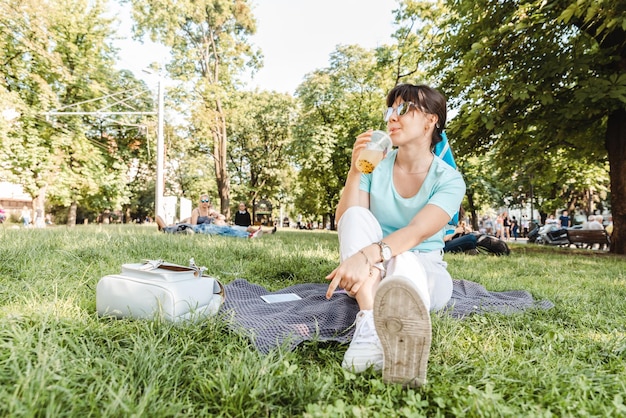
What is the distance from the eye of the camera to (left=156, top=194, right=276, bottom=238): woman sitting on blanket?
930cm

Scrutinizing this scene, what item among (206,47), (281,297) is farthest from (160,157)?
(281,297)

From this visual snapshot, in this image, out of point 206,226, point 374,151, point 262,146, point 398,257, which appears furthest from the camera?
point 262,146

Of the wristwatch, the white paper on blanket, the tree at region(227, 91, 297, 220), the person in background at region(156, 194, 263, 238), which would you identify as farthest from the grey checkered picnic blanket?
the tree at region(227, 91, 297, 220)

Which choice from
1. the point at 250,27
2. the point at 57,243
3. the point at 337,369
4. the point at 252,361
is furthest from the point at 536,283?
the point at 250,27

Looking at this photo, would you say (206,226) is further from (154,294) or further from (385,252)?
(385,252)

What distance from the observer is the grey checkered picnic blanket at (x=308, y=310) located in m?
1.83

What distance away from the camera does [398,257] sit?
1839mm

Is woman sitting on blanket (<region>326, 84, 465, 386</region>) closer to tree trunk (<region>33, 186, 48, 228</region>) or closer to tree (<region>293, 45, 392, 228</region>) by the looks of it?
tree (<region>293, 45, 392, 228</region>)

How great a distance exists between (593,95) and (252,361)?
7.11 meters

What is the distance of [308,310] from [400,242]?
2.55 ft

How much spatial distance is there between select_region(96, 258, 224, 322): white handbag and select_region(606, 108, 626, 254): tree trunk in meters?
9.46

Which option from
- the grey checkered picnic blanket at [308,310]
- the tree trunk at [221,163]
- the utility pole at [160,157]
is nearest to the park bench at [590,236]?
the grey checkered picnic blanket at [308,310]

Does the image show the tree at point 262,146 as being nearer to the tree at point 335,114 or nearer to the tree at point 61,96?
the tree at point 335,114

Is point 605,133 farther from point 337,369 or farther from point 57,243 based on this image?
point 57,243
